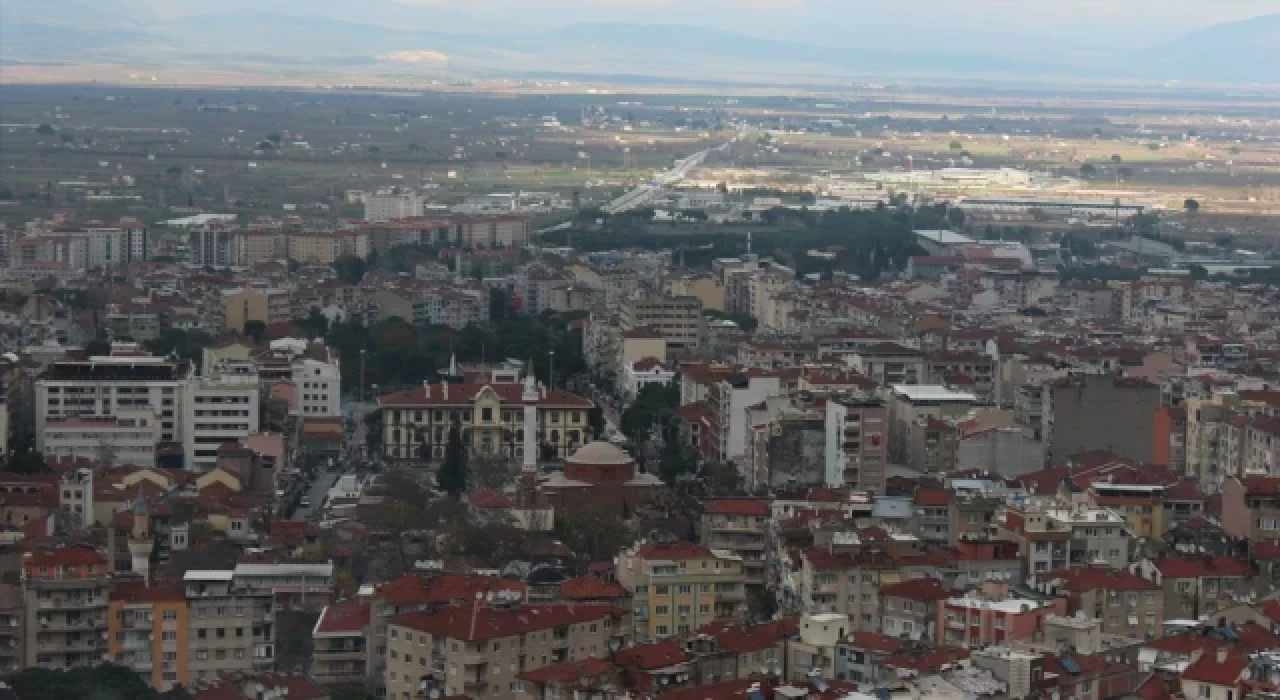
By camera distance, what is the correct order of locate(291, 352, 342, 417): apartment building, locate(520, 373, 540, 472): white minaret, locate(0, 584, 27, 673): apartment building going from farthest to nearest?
1. locate(291, 352, 342, 417): apartment building
2. locate(520, 373, 540, 472): white minaret
3. locate(0, 584, 27, 673): apartment building

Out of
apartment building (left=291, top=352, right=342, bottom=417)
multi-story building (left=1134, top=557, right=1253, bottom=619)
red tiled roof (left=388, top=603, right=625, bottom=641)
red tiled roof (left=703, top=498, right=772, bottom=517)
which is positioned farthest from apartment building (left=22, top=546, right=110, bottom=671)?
apartment building (left=291, top=352, right=342, bottom=417)

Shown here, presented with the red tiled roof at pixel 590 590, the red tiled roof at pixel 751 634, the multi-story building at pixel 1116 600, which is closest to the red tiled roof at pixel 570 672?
the red tiled roof at pixel 751 634

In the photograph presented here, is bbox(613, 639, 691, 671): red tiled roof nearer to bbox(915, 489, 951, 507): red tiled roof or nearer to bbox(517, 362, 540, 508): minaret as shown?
bbox(915, 489, 951, 507): red tiled roof

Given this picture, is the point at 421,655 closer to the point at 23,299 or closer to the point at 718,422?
the point at 718,422

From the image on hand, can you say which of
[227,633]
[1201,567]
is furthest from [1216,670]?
[227,633]

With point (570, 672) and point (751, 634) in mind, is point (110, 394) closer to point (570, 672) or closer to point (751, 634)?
point (751, 634)
